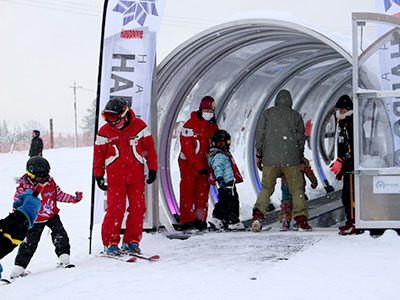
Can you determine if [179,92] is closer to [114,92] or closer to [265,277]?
[114,92]

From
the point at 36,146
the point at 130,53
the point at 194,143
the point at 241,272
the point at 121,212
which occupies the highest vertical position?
the point at 130,53

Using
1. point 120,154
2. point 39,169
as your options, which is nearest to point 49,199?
point 39,169

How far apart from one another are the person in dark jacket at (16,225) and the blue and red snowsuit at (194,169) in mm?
4547

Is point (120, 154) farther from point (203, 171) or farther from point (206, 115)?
point (206, 115)

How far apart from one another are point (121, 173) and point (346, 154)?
277cm

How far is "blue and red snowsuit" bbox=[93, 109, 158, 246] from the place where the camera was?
245 inches

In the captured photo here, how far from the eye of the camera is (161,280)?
507 centimetres

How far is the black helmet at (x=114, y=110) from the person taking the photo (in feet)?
19.8

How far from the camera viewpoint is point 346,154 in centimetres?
714

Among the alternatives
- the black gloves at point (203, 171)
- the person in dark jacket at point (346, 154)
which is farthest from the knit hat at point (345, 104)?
the black gloves at point (203, 171)

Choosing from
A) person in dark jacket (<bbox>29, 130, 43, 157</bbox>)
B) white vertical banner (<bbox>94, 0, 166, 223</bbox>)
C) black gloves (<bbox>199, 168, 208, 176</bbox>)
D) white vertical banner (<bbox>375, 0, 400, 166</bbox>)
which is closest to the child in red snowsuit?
white vertical banner (<bbox>94, 0, 166, 223</bbox>)

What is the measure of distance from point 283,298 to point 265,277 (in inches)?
27.0

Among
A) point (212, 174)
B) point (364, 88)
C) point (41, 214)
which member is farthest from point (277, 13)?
point (41, 214)

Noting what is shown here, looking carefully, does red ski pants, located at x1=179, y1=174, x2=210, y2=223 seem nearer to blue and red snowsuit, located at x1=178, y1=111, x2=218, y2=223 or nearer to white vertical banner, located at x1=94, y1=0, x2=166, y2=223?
blue and red snowsuit, located at x1=178, y1=111, x2=218, y2=223
